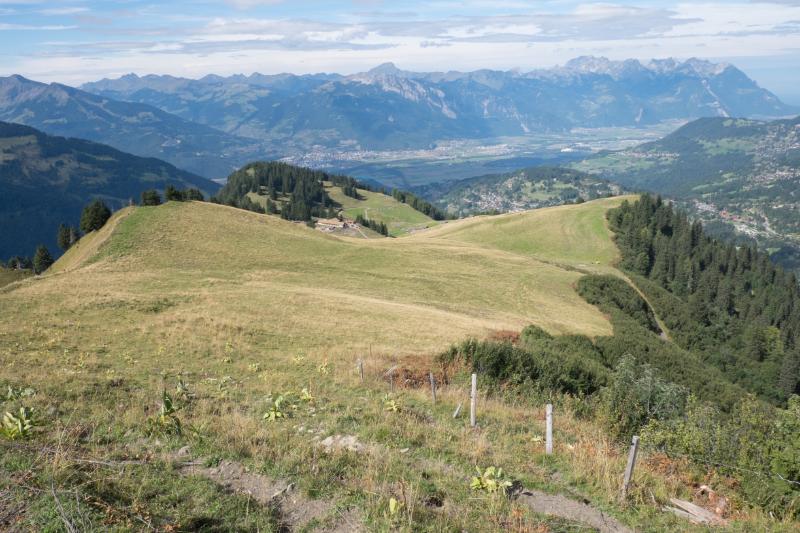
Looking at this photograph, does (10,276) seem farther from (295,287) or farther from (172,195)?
(295,287)

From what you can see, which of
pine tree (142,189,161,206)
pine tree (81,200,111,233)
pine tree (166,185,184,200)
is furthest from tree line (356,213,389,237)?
pine tree (81,200,111,233)

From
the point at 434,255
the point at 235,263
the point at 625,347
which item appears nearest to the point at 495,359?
the point at 625,347

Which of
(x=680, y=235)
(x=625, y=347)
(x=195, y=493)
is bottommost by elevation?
(x=680, y=235)

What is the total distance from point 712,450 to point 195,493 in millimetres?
15277

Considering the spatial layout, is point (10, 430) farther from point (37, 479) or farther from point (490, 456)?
point (490, 456)

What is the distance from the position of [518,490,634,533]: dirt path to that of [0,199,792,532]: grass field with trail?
0.27m

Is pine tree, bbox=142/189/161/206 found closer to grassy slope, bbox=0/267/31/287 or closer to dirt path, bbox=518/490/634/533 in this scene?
grassy slope, bbox=0/267/31/287

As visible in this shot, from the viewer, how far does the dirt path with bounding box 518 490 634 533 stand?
1058 cm

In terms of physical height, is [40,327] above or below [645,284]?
above

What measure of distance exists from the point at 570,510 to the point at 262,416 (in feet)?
Result: 32.5

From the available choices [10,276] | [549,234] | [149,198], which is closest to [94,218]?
[149,198]

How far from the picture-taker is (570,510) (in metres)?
11.1

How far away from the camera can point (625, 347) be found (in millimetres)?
48969

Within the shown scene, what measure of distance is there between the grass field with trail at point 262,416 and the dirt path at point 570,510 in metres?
0.27
